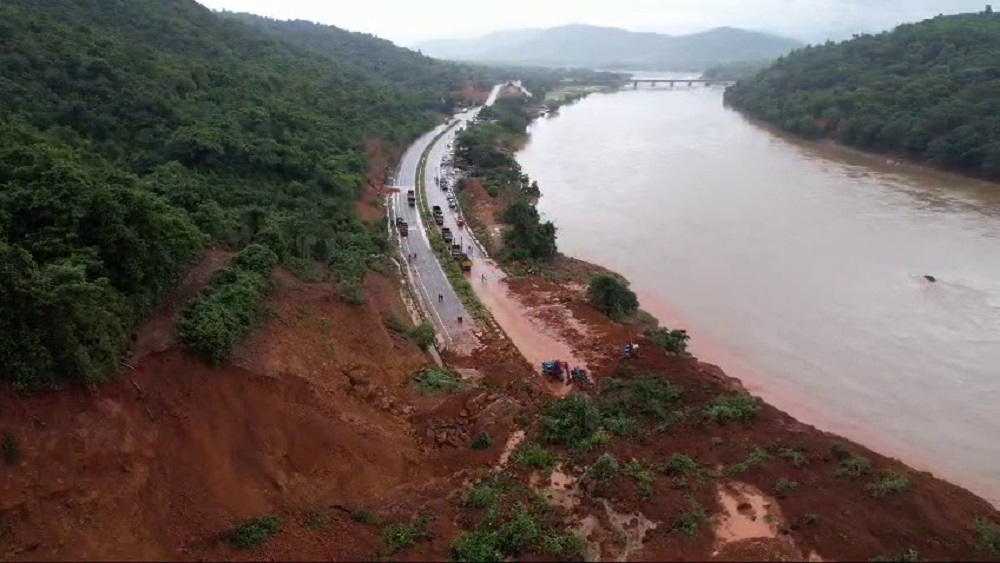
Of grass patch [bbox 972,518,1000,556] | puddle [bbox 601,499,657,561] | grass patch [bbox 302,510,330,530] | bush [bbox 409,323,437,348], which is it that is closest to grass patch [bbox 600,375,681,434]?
puddle [bbox 601,499,657,561]

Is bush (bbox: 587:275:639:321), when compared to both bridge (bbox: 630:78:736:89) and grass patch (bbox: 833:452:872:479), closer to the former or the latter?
grass patch (bbox: 833:452:872:479)

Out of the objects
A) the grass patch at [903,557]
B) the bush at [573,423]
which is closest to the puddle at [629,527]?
the bush at [573,423]

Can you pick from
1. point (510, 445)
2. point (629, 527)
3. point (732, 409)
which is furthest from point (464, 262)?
point (629, 527)

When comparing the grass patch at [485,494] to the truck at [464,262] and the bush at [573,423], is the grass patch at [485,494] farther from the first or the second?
the truck at [464,262]

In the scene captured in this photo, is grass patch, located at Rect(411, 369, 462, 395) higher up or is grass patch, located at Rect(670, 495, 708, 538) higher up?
grass patch, located at Rect(670, 495, 708, 538)

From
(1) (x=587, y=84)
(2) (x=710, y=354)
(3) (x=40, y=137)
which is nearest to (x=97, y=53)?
(3) (x=40, y=137)

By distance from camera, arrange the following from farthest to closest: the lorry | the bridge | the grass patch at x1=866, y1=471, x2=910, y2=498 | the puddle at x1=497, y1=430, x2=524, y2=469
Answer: the bridge → the lorry → the puddle at x1=497, y1=430, x2=524, y2=469 → the grass patch at x1=866, y1=471, x2=910, y2=498

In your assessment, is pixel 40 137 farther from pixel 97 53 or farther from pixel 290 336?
pixel 97 53
